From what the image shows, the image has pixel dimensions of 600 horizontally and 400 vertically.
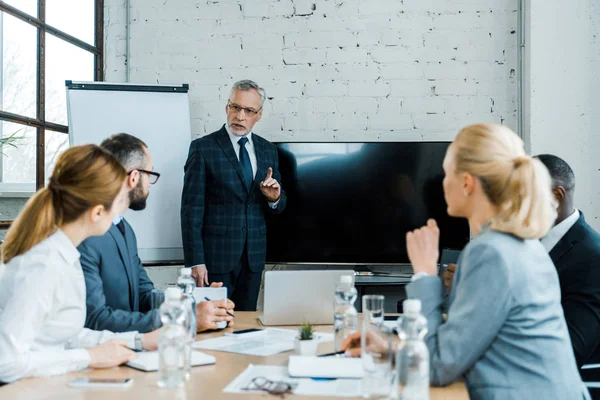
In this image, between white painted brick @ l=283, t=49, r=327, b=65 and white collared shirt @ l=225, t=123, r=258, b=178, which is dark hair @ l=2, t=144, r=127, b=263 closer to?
white collared shirt @ l=225, t=123, r=258, b=178

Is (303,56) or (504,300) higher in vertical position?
(303,56)

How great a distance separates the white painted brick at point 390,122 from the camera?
150 inches

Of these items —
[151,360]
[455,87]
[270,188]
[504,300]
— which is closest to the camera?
[504,300]

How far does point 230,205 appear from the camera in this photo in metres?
3.24

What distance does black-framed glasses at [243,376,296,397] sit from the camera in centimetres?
129

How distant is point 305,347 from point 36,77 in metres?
2.52

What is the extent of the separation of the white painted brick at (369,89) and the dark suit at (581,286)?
2.00 m

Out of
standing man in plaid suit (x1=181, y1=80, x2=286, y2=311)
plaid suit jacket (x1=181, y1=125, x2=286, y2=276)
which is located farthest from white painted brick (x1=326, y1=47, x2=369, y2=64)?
plaid suit jacket (x1=181, y1=125, x2=286, y2=276)

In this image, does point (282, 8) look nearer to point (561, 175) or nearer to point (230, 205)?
point (230, 205)

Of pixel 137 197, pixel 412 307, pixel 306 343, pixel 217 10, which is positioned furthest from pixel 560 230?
pixel 217 10

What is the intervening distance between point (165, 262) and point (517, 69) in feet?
8.01

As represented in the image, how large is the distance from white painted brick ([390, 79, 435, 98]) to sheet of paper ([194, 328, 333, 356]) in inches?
87.5

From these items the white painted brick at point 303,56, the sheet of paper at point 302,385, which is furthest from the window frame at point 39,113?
the sheet of paper at point 302,385

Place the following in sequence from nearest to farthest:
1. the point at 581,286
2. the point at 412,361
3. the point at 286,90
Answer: the point at 412,361, the point at 581,286, the point at 286,90
